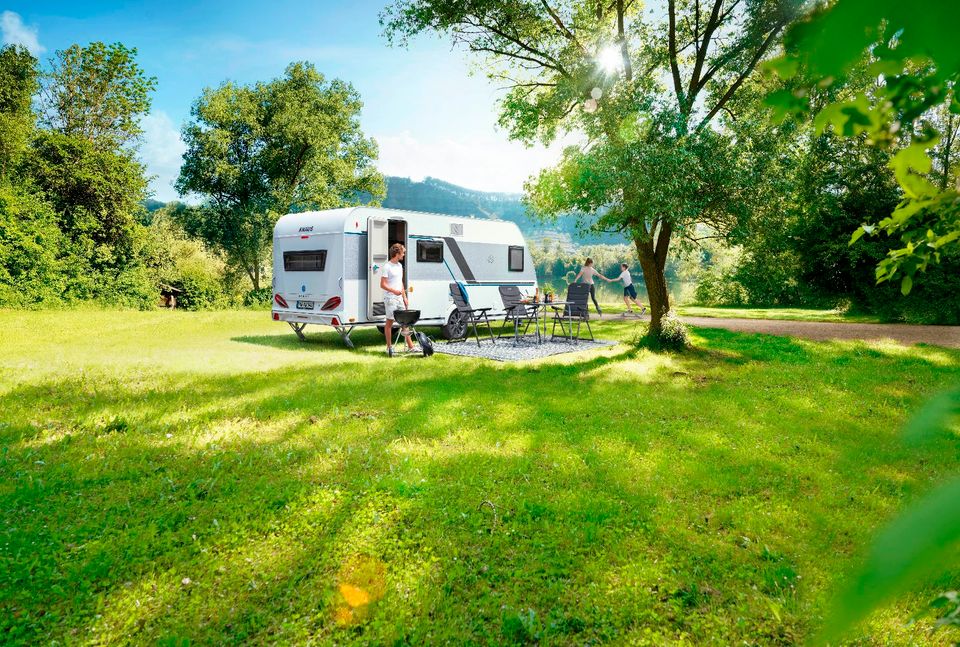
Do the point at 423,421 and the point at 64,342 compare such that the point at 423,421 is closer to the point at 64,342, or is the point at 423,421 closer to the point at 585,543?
the point at 585,543

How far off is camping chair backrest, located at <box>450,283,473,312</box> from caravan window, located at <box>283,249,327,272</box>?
2934mm

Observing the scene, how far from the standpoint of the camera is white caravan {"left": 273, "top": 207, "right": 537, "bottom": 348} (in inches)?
434

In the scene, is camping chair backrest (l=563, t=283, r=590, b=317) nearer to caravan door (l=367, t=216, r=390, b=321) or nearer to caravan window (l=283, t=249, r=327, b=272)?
caravan door (l=367, t=216, r=390, b=321)

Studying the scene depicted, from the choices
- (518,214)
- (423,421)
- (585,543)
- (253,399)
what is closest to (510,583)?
(585,543)

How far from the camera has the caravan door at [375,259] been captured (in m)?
11.2

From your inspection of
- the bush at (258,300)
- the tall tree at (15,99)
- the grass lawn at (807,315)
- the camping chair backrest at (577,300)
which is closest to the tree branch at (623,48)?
the camping chair backrest at (577,300)

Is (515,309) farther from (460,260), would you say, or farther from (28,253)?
(28,253)

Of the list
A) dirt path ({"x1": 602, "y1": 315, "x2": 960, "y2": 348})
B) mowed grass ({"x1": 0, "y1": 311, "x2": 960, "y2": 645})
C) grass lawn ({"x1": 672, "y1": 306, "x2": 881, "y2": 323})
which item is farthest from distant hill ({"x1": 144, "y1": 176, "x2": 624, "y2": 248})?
mowed grass ({"x1": 0, "y1": 311, "x2": 960, "y2": 645})

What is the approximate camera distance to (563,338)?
13.0 metres

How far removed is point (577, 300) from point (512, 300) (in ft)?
5.47

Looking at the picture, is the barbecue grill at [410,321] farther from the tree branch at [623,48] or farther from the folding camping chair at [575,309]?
the tree branch at [623,48]

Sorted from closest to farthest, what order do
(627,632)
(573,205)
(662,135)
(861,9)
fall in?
(861,9)
(627,632)
(662,135)
(573,205)

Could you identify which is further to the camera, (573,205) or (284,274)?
(284,274)

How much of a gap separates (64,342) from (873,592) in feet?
44.6
